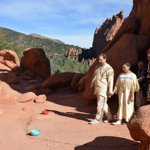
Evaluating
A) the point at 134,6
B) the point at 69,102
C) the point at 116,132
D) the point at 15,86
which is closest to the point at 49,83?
the point at 15,86

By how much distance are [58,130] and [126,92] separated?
199 centimetres

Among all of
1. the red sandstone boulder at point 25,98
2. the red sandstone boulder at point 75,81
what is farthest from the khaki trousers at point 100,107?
the red sandstone boulder at point 75,81

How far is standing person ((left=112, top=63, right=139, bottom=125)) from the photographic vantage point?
8.67m

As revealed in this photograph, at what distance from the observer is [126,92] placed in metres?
8.72

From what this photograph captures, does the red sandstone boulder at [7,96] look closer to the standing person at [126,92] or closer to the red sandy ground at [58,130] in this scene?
the red sandy ground at [58,130]

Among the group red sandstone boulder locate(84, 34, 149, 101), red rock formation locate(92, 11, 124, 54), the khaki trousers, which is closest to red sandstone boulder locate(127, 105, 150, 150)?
the khaki trousers

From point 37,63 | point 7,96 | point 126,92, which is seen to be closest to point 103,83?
point 126,92

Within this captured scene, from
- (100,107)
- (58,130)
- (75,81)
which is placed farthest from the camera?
(75,81)

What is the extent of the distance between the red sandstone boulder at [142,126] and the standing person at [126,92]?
2976 mm

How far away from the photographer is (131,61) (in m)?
11.2

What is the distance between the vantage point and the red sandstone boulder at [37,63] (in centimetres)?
1658

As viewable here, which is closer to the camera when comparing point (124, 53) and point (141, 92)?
point (141, 92)

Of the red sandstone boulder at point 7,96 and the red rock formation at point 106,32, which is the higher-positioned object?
the red rock formation at point 106,32

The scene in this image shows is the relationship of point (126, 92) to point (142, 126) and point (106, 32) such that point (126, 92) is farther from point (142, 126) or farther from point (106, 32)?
point (106, 32)
